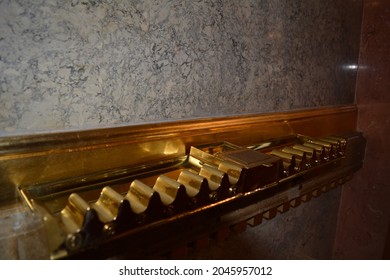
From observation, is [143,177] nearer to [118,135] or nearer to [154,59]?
[118,135]

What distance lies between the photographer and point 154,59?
0.64m

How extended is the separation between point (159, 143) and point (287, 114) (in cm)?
49

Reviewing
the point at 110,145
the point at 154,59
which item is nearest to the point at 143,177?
the point at 110,145

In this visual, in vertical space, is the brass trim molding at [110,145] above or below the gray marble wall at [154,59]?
below

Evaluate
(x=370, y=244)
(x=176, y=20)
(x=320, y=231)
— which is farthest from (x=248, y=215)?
(x=370, y=244)

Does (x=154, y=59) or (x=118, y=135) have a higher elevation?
(x=154, y=59)

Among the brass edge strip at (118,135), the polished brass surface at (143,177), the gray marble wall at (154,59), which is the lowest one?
Result: the polished brass surface at (143,177)

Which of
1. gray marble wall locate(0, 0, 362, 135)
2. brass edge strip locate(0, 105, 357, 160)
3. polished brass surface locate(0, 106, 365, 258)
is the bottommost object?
polished brass surface locate(0, 106, 365, 258)

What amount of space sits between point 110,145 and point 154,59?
223 mm

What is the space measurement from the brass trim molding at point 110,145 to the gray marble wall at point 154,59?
34 mm

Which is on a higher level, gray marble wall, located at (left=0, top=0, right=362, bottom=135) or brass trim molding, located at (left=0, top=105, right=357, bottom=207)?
gray marble wall, located at (left=0, top=0, right=362, bottom=135)

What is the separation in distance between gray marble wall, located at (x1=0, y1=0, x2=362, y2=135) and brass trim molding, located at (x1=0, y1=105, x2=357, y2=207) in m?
0.03

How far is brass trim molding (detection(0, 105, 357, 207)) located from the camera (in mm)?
478

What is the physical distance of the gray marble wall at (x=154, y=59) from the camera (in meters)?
0.49
